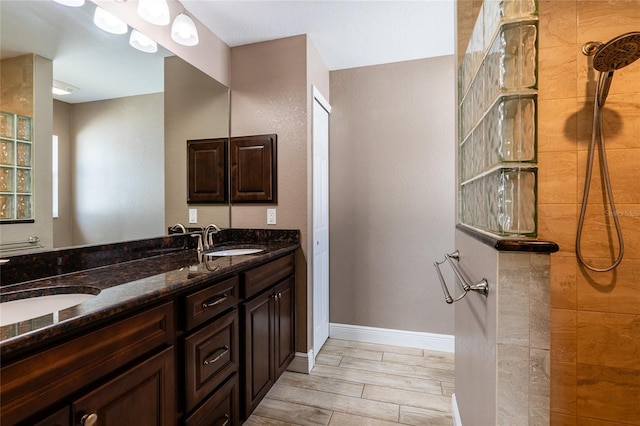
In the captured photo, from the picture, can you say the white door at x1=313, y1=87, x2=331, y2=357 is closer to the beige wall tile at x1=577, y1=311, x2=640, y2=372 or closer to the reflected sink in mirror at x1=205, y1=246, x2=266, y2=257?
the reflected sink in mirror at x1=205, y1=246, x2=266, y2=257

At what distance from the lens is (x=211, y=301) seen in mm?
1291

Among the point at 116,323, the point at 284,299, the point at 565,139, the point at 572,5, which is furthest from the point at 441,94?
the point at 116,323

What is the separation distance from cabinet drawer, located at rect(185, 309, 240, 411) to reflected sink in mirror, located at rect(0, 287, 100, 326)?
0.42 meters

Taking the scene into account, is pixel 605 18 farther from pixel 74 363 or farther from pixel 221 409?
pixel 221 409

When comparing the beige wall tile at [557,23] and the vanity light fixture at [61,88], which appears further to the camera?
the beige wall tile at [557,23]

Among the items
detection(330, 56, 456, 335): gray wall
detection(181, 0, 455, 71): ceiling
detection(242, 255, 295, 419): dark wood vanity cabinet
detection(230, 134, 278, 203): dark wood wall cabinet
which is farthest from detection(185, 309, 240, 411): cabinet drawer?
detection(181, 0, 455, 71): ceiling

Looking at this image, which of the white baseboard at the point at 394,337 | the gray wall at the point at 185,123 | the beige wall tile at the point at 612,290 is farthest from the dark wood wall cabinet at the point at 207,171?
the beige wall tile at the point at 612,290

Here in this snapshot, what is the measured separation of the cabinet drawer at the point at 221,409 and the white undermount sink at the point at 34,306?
638 mm

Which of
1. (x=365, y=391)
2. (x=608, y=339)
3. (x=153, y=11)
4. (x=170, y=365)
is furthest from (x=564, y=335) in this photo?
(x=153, y=11)

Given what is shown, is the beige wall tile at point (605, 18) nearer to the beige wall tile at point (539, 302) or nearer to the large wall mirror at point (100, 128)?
the beige wall tile at point (539, 302)

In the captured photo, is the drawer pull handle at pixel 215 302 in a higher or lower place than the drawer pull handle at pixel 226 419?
higher

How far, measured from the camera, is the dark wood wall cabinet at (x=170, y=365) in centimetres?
69

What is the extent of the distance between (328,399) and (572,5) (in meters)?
2.49

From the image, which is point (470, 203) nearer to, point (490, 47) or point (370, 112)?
point (490, 47)
